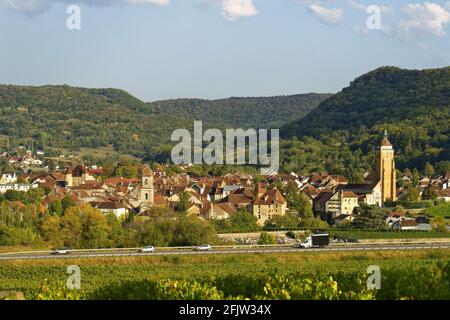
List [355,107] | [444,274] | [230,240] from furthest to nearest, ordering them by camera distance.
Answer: [355,107] → [230,240] → [444,274]

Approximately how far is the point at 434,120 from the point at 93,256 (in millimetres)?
90668

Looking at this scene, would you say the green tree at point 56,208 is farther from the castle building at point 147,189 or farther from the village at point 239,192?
the castle building at point 147,189

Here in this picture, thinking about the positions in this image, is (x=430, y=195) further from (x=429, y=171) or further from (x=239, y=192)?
(x=429, y=171)

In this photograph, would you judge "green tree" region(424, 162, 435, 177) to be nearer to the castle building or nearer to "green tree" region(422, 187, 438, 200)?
"green tree" region(422, 187, 438, 200)

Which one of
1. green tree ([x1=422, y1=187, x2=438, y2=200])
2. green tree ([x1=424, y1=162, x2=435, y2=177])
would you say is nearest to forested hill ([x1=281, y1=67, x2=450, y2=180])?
green tree ([x1=424, y1=162, x2=435, y2=177])

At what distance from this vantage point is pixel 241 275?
25984mm

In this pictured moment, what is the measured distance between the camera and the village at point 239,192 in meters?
65.4

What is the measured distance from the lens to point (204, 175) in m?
97.5

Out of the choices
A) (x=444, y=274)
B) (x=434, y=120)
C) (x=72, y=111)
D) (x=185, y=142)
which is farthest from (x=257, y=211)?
(x=72, y=111)

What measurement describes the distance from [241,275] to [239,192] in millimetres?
47900

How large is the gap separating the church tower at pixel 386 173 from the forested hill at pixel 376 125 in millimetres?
7247

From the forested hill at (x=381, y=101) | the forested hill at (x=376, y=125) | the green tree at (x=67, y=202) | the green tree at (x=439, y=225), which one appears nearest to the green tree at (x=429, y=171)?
the forested hill at (x=376, y=125)

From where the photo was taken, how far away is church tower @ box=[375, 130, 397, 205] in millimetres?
76375

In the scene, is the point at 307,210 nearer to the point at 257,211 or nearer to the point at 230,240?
the point at 257,211
